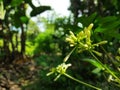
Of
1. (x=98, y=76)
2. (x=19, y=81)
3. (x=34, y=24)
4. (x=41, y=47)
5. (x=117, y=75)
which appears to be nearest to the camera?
(x=117, y=75)

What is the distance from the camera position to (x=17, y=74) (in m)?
4.37

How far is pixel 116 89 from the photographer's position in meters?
2.06

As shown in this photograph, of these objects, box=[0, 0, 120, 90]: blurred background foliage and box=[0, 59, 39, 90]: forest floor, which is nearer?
box=[0, 0, 120, 90]: blurred background foliage

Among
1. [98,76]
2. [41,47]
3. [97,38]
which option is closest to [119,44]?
[98,76]

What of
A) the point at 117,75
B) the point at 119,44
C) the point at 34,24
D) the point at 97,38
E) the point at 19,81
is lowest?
A: the point at 34,24

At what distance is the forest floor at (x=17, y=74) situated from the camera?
3.77 m

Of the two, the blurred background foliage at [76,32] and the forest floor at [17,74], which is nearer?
the blurred background foliage at [76,32]

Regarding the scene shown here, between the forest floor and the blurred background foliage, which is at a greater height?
the blurred background foliage

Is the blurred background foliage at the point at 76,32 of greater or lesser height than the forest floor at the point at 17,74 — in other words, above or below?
above

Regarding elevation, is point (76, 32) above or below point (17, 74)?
above

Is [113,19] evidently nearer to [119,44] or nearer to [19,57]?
[119,44]

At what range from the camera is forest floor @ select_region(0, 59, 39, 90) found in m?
3.77

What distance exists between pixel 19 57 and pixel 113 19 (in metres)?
3.30

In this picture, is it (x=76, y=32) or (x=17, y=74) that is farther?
(x=17, y=74)
